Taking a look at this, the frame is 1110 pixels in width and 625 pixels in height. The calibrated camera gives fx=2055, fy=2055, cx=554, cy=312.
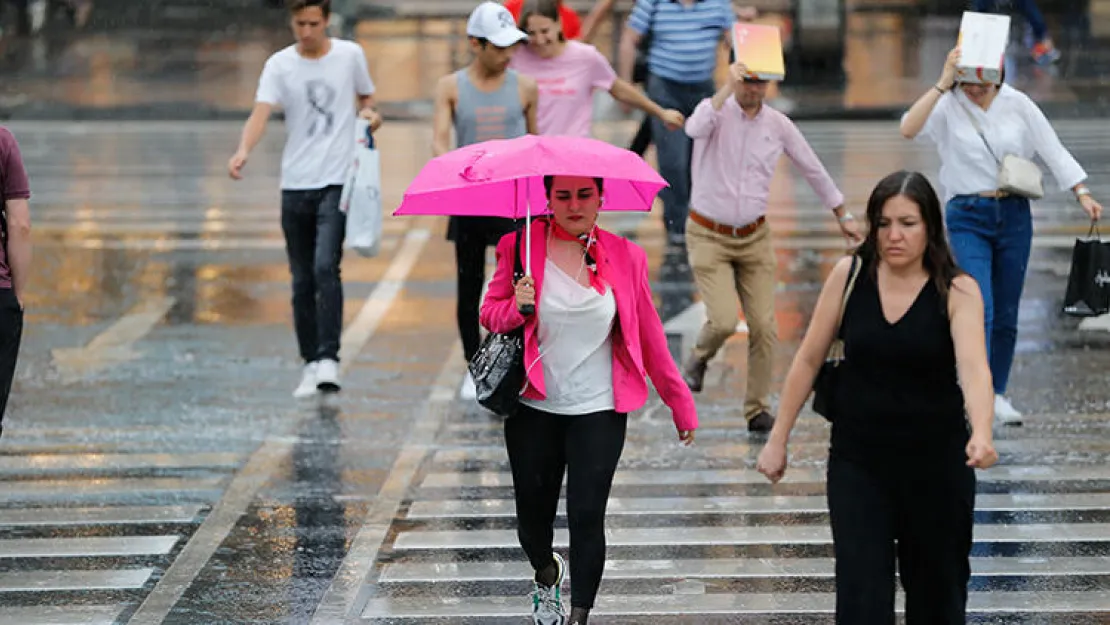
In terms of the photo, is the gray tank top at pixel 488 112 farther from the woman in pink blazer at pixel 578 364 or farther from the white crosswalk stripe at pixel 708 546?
the woman in pink blazer at pixel 578 364

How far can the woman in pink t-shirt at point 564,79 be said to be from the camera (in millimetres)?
11102

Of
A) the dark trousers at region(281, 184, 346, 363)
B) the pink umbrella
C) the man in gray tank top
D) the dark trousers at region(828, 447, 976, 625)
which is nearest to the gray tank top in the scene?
the man in gray tank top

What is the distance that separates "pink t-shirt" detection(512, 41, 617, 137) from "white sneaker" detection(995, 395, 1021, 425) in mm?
2708

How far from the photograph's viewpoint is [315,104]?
11.1m

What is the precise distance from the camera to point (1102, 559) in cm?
795

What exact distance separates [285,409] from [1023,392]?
3985 millimetres

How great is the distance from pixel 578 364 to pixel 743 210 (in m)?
3.44

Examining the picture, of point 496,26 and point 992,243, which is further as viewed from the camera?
point 496,26

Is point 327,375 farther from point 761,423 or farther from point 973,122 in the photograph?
A: point 973,122

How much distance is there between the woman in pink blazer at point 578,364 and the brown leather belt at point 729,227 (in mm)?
3227

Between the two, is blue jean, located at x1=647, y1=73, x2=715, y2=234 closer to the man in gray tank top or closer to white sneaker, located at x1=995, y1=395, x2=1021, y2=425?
the man in gray tank top

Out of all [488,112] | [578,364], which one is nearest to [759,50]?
[488,112]

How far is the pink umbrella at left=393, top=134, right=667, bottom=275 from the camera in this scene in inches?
263

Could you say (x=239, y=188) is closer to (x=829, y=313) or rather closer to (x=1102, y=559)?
(x=1102, y=559)
